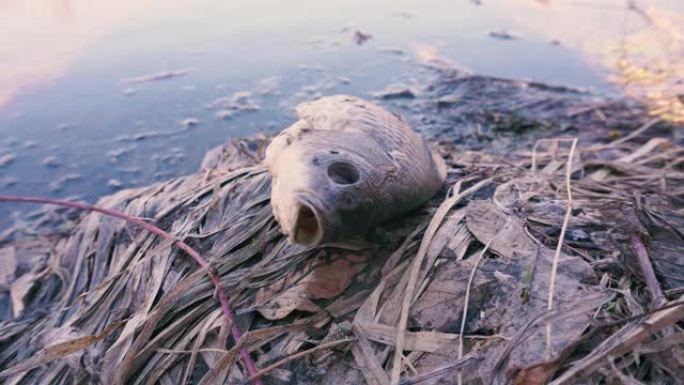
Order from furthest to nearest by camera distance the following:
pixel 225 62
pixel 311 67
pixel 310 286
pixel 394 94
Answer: pixel 225 62 → pixel 311 67 → pixel 394 94 → pixel 310 286

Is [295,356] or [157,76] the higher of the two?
[295,356]

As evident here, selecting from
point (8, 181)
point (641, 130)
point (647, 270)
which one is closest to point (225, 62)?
point (8, 181)

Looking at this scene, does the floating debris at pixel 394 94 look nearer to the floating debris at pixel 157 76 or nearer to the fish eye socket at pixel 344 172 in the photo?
the floating debris at pixel 157 76

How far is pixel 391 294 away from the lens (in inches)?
99.6

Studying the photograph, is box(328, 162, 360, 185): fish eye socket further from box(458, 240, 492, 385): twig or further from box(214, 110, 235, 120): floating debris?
box(214, 110, 235, 120): floating debris

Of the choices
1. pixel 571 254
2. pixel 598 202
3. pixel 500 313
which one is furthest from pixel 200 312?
pixel 598 202

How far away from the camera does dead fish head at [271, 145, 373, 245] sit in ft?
7.18

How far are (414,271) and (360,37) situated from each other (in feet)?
19.9

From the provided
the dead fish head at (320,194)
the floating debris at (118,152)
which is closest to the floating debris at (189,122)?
the floating debris at (118,152)

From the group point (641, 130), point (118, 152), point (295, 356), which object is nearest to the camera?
point (295, 356)

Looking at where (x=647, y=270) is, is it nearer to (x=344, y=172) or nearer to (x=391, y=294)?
(x=391, y=294)

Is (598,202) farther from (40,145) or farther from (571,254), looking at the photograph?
(40,145)

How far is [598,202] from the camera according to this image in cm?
300

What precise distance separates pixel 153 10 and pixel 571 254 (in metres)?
8.25
